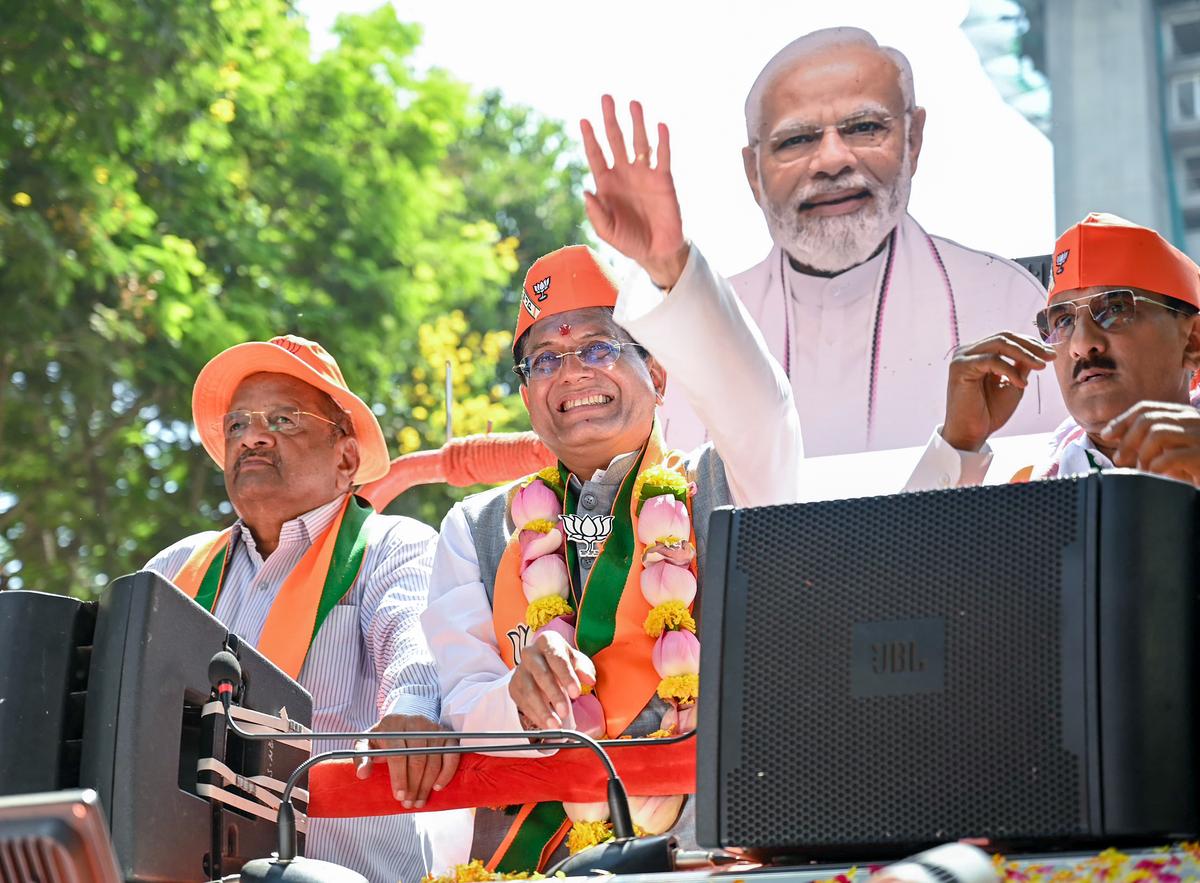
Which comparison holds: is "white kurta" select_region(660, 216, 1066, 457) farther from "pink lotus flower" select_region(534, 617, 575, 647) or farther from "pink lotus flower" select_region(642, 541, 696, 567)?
"pink lotus flower" select_region(534, 617, 575, 647)

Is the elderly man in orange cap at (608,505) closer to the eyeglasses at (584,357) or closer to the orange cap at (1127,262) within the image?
the eyeglasses at (584,357)

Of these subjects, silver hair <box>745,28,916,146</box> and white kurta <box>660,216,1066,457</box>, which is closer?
white kurta <box>660,216,1066,457</box>

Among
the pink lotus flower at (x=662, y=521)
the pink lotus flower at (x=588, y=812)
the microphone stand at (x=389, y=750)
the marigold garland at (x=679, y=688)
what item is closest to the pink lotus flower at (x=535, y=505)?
the pink lotus flower at (x=662, y=521)

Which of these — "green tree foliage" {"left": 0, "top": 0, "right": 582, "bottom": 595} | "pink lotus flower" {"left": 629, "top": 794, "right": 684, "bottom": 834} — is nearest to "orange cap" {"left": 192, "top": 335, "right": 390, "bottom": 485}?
"pink lotus flower" {"left": 629, "top": 794, "right": 684, "bottom": 834}

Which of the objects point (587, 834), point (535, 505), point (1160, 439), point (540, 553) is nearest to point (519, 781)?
point (587, 834)

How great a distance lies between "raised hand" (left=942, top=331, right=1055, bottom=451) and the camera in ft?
10.3

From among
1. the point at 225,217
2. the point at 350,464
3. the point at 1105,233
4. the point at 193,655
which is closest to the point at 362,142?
the point at 225,217

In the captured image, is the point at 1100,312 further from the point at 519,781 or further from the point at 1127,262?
the point at 519,781

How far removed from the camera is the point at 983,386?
10.7 feet

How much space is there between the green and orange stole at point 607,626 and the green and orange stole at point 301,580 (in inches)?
22.1

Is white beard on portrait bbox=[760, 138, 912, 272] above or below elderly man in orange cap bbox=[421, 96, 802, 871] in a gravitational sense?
above

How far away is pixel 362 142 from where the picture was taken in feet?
Answer: 39.4

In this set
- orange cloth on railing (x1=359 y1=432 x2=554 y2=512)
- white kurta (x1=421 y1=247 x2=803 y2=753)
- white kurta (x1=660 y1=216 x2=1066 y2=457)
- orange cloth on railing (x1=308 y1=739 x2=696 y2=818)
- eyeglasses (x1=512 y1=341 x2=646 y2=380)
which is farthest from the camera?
orange cloth on railing (x1=359 y1=432 x2=554 y2=512)

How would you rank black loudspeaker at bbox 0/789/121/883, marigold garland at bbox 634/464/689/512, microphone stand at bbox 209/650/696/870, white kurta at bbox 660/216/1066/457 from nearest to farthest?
black loudspeaker at bbox 0/789/121/883, microphone stand at bbox 209/650/696/870, marigold garland at bbox 634/464/689/512, white kurta at bbox 660/216/1066/457
